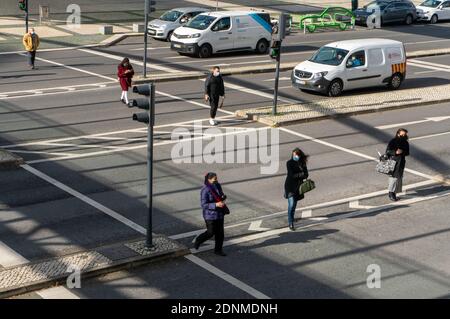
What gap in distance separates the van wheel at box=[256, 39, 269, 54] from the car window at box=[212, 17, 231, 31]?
208 cm

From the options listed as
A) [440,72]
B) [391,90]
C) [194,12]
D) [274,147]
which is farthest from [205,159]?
[194,12]

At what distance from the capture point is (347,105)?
27.3 meters

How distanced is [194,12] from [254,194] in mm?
23388

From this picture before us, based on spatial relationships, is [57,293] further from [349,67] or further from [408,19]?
[408,19]

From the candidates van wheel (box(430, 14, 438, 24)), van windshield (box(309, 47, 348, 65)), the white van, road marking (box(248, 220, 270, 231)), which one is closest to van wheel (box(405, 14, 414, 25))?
van wheel (box(430, 14, 438, 24))

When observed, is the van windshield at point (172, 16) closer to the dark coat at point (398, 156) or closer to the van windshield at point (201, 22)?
the van windshield at point (201, 22)

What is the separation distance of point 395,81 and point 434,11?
908 inches

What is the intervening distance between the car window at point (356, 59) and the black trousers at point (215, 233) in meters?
15.6

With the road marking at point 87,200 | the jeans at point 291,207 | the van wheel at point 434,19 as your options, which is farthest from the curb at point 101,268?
the van wheel at point 434,19

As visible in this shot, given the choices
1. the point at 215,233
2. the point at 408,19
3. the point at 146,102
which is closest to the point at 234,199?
the point at 215,233

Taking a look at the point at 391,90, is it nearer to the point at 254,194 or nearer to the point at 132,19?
the point at 254,194

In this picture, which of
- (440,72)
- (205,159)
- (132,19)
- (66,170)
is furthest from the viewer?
(132,19)

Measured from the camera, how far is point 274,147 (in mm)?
22391
